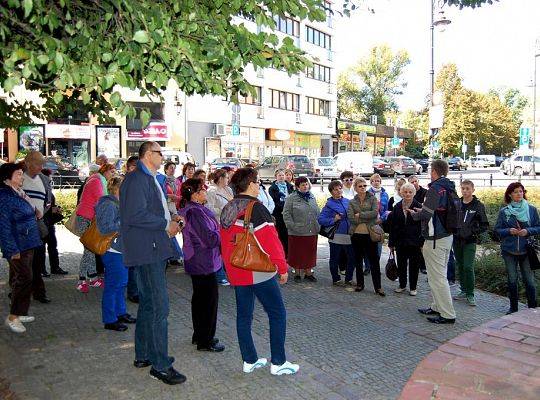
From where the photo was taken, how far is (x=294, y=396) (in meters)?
4.29

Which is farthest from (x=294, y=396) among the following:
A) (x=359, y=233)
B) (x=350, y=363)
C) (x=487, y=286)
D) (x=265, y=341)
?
(x=487, y=286)

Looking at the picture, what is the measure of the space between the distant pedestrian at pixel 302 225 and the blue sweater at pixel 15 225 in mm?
3740

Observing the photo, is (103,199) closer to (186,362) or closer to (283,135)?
(186,362)

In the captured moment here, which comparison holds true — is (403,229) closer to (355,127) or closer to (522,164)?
(522,164)

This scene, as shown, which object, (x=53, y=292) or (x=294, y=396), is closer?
(x=294, y=396)

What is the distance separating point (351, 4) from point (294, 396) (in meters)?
4.42

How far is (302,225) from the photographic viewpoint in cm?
830

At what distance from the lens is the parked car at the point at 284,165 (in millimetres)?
30906

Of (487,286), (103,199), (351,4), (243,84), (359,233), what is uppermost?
(351,4)

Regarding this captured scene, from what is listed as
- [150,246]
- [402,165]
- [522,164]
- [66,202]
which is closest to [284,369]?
[150,246]

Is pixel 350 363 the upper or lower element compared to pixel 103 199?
lower

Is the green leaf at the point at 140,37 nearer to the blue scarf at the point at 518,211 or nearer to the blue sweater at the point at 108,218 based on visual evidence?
the blue sweater at the point at 108,218

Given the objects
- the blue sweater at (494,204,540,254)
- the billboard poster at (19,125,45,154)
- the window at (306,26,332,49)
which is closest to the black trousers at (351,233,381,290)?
the blue sweater at (494,204,540,254)

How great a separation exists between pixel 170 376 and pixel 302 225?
4.19 metres
